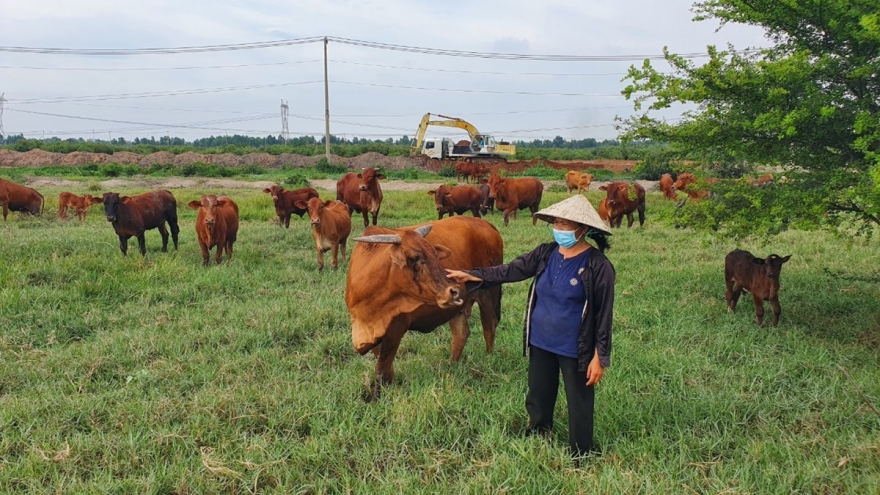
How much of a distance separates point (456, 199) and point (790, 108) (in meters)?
11.7

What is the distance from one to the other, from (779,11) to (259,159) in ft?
147

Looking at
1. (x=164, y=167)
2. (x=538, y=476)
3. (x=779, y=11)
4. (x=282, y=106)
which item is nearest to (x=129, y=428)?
(x=538, y=476)

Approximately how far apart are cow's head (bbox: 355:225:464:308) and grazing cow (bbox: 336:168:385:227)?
1048 cm

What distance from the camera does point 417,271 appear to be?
14.9 feet

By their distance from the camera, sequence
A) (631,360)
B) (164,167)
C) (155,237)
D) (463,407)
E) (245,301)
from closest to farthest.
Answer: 1. (463,407)
2. (631,360)
3. (245,301)
4. (155,237)
5. (164,167)

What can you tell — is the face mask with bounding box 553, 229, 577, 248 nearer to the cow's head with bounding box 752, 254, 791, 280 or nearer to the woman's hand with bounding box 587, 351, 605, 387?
the woman's hand with bounding box 587, 351, 605, 387

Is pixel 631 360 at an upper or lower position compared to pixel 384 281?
lower

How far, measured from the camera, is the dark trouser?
155 inches

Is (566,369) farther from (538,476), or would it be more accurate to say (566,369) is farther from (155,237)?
(155,237)

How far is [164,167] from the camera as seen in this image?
38.0 meters

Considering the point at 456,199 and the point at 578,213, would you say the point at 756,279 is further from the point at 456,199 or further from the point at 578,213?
the point at 456,199

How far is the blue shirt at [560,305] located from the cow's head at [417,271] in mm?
639

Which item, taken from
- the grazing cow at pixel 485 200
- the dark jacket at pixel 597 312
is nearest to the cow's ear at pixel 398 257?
the dark jacket at pixel 597 312

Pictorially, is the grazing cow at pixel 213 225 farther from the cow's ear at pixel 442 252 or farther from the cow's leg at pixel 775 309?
the cow's leg at pixel 775 309
